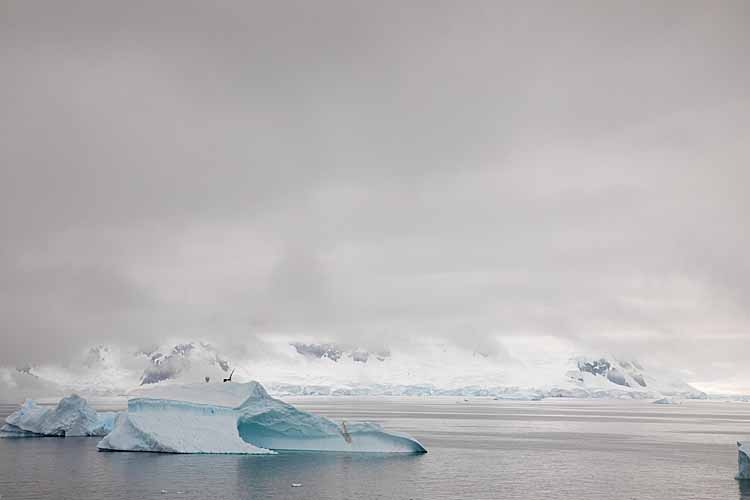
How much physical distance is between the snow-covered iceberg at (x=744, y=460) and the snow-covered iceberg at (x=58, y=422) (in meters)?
32.8

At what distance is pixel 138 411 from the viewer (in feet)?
101

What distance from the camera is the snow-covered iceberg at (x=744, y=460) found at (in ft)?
79.1

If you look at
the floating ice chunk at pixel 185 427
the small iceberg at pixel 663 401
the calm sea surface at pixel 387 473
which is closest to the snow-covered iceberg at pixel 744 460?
the calm sea surface at pixel 387 473

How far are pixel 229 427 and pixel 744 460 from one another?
20.4m

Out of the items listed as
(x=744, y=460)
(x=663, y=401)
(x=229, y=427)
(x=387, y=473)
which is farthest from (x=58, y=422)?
(x=663, y=401)

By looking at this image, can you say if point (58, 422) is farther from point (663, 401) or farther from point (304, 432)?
point (663, 401)

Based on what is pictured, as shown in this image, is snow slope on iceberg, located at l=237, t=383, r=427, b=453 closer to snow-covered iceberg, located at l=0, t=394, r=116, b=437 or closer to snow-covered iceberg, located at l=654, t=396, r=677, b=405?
snow-covered iceberg, located at l=0, t=394, r=116, b=437

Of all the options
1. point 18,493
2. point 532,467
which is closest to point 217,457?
point 18,493

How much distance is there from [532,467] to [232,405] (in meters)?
12.9

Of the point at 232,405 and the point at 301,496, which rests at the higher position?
the point at 232,405

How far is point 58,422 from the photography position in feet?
134

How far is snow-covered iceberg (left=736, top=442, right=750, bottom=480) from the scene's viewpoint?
2412cm

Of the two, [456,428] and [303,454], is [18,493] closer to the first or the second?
[303,454]

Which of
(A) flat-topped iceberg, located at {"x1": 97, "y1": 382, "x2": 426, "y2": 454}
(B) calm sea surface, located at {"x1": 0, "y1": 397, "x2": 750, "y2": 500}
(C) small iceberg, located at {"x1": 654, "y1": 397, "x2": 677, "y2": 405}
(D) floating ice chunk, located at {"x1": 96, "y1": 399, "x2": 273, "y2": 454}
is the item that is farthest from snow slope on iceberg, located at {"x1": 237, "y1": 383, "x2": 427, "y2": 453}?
(C) small iceberg, located at {"x1": 654, "y1": 397, "x2": 677, "y2": 405}
